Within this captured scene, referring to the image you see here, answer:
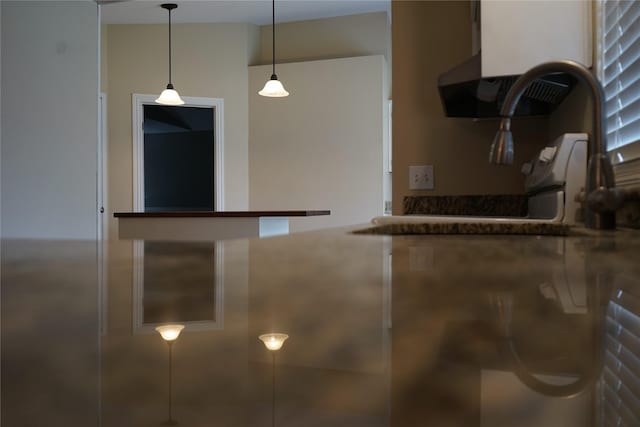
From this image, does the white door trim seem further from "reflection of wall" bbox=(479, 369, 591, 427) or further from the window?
"reflection of wall" bbox=(479, 369, 591, 427)

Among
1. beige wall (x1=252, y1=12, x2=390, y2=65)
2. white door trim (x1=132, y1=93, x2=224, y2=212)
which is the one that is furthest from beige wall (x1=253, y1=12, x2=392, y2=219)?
white door trim (x1=132, y1=93, x2=224, y2=212)

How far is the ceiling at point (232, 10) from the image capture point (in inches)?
195

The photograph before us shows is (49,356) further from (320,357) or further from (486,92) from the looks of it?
(486,92)

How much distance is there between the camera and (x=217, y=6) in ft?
16.5

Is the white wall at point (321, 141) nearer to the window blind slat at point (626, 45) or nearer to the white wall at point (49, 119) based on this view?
the white wall at point (49, 119)

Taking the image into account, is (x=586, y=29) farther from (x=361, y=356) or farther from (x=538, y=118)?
(x=361, y=356)

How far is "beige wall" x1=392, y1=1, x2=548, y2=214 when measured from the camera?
7.58 feet

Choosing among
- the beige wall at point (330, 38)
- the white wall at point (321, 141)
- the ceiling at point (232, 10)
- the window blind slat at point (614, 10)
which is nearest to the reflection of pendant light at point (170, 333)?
the window blind slat at point (614, 10)

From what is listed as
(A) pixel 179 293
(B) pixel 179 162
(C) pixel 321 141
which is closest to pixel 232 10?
(C) pixel 321 141

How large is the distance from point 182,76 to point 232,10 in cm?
84

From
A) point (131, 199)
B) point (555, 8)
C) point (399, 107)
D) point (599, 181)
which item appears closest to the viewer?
point (599, 181)

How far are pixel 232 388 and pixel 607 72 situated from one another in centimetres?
185

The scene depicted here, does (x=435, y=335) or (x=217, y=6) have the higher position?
(x=217, y=6)

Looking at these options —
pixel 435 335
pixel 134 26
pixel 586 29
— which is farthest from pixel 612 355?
pixel 134 26
